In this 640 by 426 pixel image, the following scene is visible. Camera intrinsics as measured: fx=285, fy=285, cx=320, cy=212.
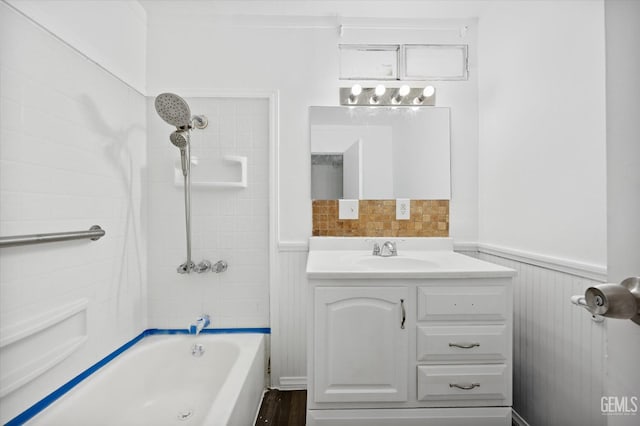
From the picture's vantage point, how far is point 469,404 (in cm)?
123

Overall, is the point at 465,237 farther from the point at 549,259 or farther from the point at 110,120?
the point at 110,120

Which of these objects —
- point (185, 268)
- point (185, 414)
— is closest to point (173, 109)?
point (185, 268)

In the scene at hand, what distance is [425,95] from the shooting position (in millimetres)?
1762

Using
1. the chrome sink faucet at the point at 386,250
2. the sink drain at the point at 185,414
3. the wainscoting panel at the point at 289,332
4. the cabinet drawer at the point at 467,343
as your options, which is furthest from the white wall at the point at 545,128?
the sink drain at the point at 185,414

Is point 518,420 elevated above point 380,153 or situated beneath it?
situated beneath

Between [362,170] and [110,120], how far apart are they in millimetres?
1390

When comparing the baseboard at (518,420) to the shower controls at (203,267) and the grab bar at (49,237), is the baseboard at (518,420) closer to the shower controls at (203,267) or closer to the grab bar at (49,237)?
the shower controls at (203,267)

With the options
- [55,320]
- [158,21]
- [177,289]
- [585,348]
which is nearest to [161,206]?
[177,289]

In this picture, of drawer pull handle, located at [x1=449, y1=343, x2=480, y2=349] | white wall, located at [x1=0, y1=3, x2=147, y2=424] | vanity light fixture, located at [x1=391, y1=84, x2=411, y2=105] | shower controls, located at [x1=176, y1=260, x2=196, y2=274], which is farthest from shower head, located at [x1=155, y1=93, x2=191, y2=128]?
drawer pull handle, located at [x1=449, y1=343, x2=480, y2=349]

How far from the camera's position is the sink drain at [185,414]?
1.42m

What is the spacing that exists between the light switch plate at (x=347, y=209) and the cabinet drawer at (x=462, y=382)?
0.90 m

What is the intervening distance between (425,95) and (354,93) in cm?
44

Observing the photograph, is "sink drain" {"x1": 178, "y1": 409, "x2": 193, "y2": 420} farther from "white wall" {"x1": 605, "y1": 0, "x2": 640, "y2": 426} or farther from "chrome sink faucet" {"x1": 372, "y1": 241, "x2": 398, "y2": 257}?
"white wall" {"x1": 605, "y1": 0, "x2": 640, "y2": 426}

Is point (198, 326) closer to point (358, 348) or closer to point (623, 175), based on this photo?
point (358, 348)
